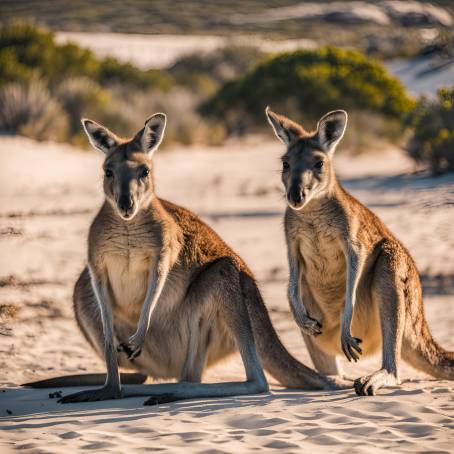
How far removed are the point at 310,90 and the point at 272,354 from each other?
58.2ft

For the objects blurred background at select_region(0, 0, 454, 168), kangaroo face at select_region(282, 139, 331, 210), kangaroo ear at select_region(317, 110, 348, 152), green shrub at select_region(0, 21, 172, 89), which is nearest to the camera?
kangaroo face at select_region(282, 139, 331, 210)

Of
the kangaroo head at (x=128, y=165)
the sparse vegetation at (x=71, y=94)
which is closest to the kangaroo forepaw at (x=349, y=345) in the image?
the kangaroo head at (x=128, y=165)

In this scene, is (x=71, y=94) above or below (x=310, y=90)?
above

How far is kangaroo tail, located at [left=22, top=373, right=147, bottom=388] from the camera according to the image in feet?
→ 18.5

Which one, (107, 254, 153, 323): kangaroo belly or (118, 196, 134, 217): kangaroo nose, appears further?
(107, 254, 153, 323): kangaroo belly

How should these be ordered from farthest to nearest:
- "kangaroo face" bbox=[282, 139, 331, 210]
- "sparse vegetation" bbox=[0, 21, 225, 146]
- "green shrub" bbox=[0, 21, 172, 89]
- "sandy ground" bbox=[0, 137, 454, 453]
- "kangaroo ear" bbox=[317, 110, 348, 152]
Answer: "green shrub" bbox=[0, 21, 172, 89], "sparse vegetation" bbox=[0, 21, 225, 146], "kangaroo ear" bbox=[317, 110, 348, 152], "kangaroo face" bbox=[282, 139, 331, 210], "sandy ground" bbox=[0, 137, 454, 453]

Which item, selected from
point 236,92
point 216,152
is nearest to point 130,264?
point 216,152

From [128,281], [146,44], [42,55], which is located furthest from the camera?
[146,44]

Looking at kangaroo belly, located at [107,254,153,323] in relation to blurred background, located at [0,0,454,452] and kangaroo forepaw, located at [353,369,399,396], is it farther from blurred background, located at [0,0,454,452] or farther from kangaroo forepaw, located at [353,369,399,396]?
kangaroo forepaw, located at [353,369,399,396]

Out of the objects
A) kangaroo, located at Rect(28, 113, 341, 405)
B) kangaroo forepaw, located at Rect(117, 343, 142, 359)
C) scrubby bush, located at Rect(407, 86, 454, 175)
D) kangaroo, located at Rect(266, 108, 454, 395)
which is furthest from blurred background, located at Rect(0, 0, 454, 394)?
kangaroo, located at Rect(266, 108, 454, 395)

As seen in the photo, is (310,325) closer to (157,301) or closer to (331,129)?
(157,301)

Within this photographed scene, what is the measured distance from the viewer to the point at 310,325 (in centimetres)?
547

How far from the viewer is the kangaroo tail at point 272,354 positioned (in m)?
5.44

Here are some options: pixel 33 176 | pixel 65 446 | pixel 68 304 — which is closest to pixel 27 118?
pixel 33 176
